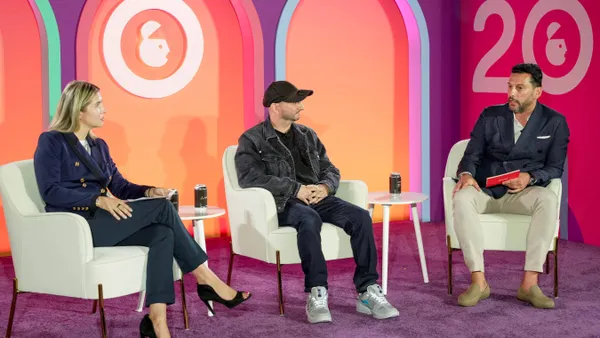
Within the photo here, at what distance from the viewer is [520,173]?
4.59 m

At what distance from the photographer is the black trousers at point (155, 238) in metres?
3.64

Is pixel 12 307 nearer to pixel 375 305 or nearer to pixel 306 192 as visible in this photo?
pixel 306 192

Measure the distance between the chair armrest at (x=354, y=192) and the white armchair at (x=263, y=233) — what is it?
15.5 inches

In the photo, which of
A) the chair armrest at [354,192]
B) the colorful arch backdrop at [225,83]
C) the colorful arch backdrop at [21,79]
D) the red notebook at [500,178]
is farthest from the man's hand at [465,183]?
the colorful arch backdrop at [21,79]

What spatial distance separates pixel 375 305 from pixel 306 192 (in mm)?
733

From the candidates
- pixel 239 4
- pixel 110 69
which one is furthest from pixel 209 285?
pixel 239 4

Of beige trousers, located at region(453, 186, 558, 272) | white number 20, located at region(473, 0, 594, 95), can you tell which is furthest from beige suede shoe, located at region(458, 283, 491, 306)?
white number 20, located at region(473, 0, 594, 95)

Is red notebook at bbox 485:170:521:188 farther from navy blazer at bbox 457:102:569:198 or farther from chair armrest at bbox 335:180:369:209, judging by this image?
chair armrest at bbox 335:180:369:209

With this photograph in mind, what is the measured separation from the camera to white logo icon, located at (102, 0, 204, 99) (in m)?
5.89

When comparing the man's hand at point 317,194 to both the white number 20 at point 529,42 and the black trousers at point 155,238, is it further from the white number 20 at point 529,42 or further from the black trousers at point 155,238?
the white number 20 at point 529,42

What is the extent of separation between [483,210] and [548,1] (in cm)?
242

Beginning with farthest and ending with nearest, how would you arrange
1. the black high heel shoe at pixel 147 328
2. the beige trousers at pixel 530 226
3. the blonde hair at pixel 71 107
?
the beige trousers at pixel 530 226
the blonde hair at pixel 71 107
the black high heel shoe at pixel 147 328

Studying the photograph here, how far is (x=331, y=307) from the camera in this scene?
14.2ft

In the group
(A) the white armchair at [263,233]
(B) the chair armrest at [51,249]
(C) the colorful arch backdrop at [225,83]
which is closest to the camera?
(B) the chair armrest at [51,249]
